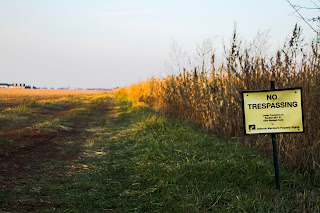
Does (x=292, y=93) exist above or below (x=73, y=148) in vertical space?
above

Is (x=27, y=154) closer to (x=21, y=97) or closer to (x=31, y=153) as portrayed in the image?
(x=31, y=153)

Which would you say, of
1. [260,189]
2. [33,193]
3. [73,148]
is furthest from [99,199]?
[73,148]

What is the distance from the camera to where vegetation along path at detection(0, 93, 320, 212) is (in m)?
3.45

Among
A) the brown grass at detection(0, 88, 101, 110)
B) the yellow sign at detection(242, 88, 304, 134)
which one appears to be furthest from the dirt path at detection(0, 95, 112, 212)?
the brown grass at detection(0, 88, 101, 110)

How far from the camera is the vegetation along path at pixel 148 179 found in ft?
11.3

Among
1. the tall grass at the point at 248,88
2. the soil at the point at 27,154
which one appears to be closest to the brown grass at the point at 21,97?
the soil at the point at 27,154

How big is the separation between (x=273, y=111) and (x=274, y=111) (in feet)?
0.04

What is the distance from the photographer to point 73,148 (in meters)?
7.05

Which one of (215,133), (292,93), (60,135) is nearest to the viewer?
(292,93)

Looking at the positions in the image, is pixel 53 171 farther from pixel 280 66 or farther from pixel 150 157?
pixel 280 66

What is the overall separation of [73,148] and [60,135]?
6.50 ft

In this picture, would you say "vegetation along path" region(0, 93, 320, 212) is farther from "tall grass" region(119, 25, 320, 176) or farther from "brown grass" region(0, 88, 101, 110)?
"brown grass" region(0, 88, 101, 110)

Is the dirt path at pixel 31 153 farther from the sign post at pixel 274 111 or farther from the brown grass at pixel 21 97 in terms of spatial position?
the brown grass at pixel 21 97

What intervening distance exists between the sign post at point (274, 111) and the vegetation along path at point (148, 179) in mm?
574
